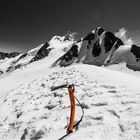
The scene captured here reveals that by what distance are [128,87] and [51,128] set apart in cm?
443

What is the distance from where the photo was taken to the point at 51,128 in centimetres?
911

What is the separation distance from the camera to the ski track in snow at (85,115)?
809cm

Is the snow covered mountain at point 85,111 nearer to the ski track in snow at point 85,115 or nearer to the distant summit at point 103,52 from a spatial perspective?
the ski track in snow at point 85,115

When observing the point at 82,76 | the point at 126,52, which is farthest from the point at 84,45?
the point at 82,76

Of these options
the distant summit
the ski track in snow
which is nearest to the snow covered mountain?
the ski track in snow

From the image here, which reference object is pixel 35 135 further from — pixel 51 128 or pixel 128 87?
pixel 128 87

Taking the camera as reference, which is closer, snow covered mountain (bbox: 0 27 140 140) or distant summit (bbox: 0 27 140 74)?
snow covered mountain (bbox: 0 27 140 140)

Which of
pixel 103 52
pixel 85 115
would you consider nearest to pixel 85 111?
pixel 85 115

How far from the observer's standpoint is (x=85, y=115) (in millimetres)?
9438

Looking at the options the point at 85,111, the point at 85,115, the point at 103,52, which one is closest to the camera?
the point at 85,115

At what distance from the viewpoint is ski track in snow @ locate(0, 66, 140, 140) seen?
809 cm

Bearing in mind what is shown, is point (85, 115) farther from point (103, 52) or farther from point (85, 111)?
point (103, 52)

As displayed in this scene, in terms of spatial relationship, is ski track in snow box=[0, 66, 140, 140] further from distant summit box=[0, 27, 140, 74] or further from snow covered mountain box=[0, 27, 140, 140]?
distant summit box=[0, 27, 140, 74]

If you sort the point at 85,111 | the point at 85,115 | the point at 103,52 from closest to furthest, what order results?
the point at 85,115
the point at 85,111
the point at 103,52
